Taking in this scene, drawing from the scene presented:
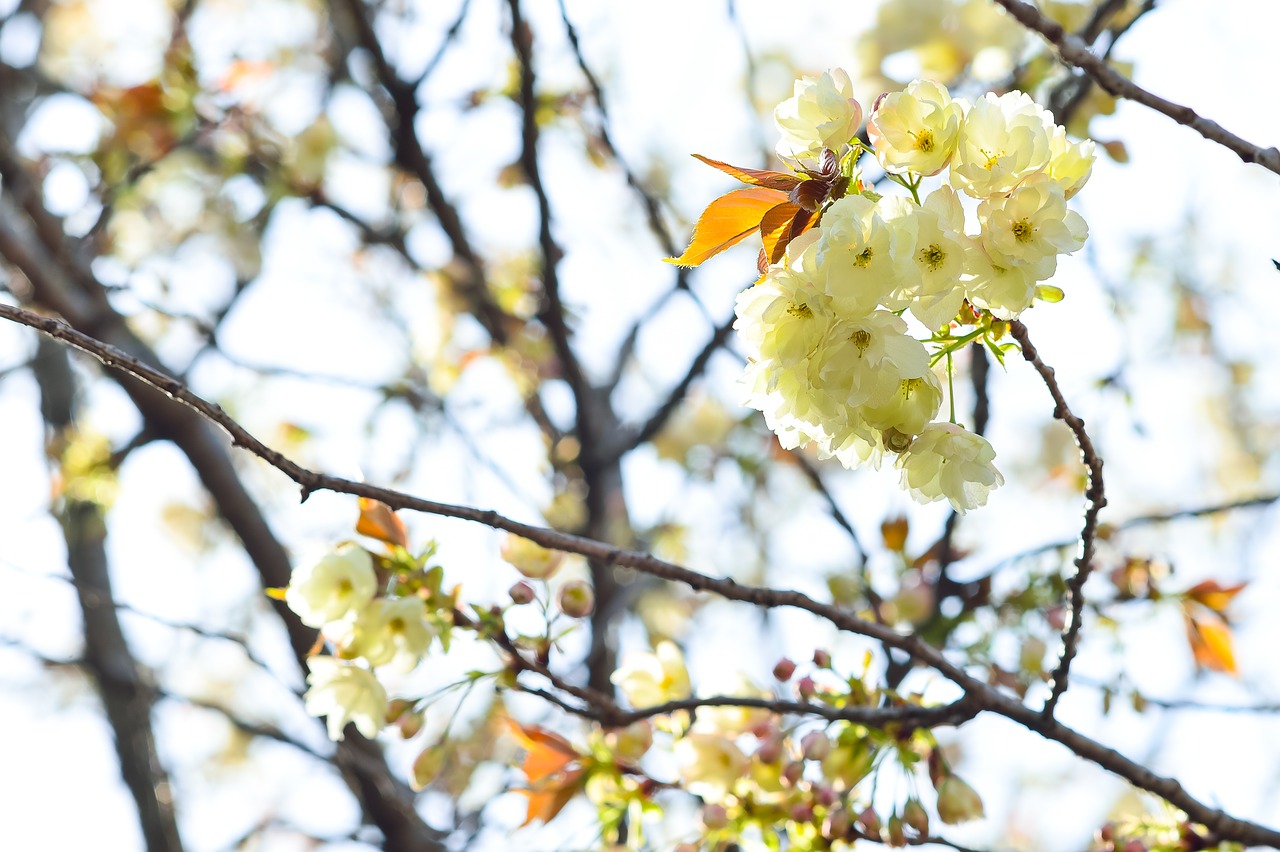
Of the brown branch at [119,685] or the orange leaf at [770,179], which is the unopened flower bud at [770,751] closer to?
the orange leaf at [770,179]

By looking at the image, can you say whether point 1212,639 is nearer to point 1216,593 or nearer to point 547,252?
point 1216,593

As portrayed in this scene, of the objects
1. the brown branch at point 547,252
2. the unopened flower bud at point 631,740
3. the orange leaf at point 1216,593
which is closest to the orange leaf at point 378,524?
the unopened flower bud at point 631,740

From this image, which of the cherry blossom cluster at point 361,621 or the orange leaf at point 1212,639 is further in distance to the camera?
the orange leaf at point 1212,639

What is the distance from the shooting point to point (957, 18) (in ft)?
7.00

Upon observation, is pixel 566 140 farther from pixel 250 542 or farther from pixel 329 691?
pixel 329 691

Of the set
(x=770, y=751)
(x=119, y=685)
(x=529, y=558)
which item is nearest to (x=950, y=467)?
(x=770, y=751)

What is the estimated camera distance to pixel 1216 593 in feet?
5.38

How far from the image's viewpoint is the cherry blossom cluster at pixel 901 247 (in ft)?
2.62

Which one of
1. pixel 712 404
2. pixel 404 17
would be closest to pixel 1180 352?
pixel 712 404

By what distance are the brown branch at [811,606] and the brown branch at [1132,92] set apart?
0.24 m

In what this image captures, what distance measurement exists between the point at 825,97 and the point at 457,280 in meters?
2.45

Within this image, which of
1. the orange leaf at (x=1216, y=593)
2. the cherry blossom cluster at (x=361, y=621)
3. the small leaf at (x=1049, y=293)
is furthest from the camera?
the orange leaf at (x=1216, y=593)

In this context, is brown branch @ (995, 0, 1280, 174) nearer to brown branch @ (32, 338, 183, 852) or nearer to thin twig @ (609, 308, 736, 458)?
thin twig @ (609, 308, 736, 458)

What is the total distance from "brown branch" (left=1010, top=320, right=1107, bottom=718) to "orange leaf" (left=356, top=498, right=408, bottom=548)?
2.39 feet
